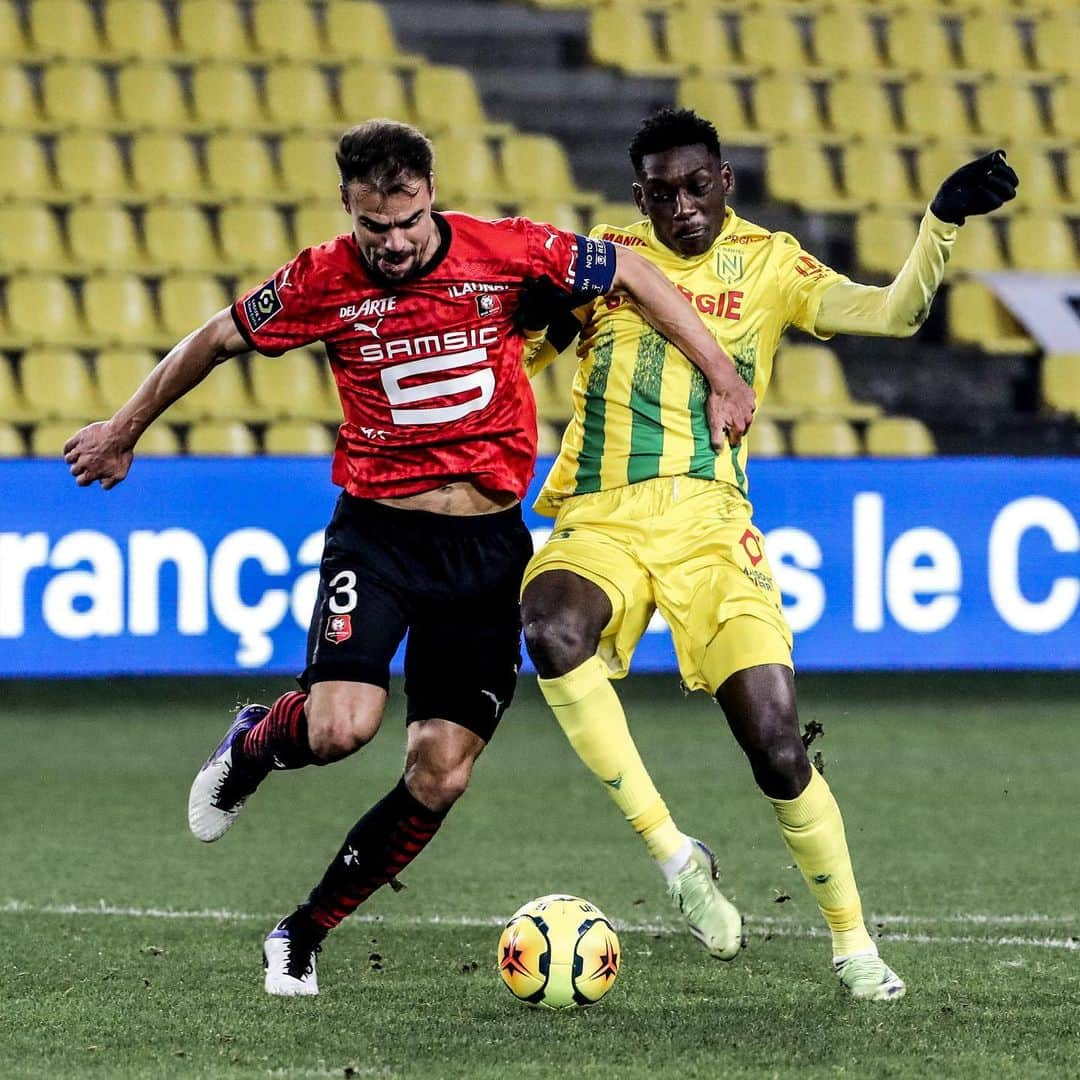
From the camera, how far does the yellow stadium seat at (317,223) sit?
12320 millimetres

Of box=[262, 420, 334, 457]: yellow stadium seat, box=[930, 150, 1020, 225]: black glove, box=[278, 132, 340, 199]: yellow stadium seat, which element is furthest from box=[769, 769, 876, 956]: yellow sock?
box=[278, 132, 340, 199]: yellow stadium seat

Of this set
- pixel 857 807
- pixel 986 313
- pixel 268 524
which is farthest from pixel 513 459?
pixel 986 313

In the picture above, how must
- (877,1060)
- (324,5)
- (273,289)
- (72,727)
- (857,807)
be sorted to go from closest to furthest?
(877,1060), (273,289), (857,807), (72,727), (324,5)

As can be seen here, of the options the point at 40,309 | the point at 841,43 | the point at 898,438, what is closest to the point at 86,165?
the point at 40,309

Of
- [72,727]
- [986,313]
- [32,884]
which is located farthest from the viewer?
[986,313]

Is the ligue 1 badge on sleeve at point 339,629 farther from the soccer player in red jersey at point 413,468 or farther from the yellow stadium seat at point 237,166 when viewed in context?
the yellow stadium seat at point 237,166

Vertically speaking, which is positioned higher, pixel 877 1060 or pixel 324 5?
pixel 324 5

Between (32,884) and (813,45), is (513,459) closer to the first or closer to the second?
(32,884)

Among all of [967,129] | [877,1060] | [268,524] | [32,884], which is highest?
[967,129]

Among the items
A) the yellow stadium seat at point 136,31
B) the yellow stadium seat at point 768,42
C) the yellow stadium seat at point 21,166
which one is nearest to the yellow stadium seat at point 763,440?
the yellow stadium seat at point 768,42

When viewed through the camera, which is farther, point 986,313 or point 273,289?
point 986,313

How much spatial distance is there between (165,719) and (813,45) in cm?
763

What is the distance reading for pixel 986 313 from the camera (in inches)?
507

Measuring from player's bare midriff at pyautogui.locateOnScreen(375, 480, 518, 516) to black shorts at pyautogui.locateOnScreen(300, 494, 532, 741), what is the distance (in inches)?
0.6
